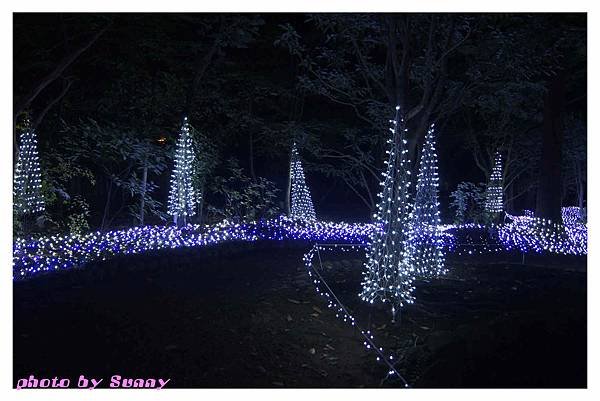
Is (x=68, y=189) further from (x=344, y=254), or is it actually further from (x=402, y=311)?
(x=402, y=311)

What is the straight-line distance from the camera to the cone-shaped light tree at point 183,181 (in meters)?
13.3

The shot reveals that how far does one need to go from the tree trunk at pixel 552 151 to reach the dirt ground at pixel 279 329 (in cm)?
631

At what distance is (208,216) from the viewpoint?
16203mm

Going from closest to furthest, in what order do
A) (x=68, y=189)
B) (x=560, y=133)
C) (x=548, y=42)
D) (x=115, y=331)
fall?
1. (x=115, y=331)
2. (x=548, y=42)
3. (x=560, y=133)
4. (x=68, y=189)

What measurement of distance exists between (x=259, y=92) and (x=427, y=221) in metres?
10.3

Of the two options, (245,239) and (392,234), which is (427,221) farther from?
(245,239)

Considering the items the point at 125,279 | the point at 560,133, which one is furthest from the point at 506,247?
the point at 125,279

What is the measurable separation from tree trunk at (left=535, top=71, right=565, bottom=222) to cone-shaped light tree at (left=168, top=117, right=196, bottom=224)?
11.9 m

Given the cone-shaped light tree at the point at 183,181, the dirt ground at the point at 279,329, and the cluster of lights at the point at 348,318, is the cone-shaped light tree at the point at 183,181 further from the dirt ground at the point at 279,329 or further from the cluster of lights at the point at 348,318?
the cluster of lights at the point at 348,318

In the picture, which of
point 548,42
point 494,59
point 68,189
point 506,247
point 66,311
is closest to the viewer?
point 66,311

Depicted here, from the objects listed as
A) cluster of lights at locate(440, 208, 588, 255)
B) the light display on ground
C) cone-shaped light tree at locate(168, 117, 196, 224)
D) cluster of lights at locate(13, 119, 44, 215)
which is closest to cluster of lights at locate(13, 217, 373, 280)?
→ the light display on ground

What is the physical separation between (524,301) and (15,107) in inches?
441

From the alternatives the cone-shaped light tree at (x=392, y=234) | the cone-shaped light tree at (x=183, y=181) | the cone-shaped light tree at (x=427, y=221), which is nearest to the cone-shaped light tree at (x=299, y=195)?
the cone-shaped light tree at (x=183, y=181)

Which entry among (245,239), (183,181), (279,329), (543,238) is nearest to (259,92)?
(183,181)
